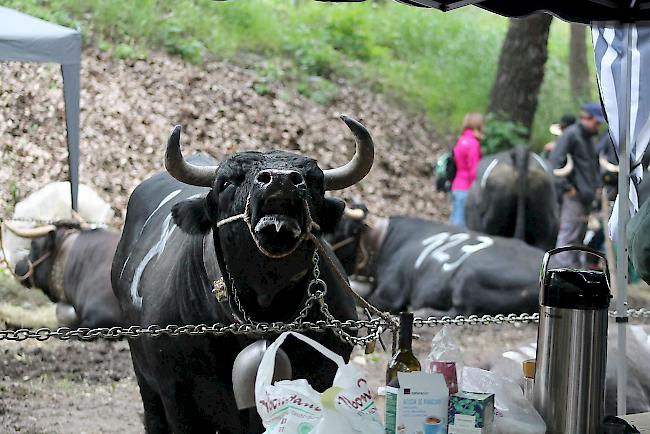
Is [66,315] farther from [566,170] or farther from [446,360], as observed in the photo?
[446,360]

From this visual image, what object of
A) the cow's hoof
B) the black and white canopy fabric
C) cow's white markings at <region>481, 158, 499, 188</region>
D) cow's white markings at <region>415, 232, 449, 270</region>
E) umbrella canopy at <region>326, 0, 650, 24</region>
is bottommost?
the cow's hoof

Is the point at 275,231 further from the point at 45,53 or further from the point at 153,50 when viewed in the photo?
the point at 153,50

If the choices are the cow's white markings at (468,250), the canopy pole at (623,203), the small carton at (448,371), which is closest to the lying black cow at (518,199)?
the cow's white markings at (468,250)

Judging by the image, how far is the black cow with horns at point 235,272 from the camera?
4203 millimetres

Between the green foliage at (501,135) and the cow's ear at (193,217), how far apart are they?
13.2 metres

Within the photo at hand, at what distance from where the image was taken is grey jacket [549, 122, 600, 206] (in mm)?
13977

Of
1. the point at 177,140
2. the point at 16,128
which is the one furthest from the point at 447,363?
the point at 16,128

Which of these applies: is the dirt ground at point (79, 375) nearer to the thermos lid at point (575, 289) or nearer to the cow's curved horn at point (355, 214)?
the cow's curved horn at point (355, 214)

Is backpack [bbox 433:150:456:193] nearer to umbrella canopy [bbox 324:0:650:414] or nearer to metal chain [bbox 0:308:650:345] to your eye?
umbrella canopy [bbox 324:0:650:414]

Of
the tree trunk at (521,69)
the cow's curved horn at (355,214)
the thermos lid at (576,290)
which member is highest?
the thermos lid at (576,290)

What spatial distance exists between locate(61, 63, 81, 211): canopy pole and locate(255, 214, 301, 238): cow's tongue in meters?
6.39

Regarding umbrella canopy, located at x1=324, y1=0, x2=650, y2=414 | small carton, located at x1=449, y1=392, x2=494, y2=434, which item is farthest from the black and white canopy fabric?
small carton, located at x1=449, y1=392, x2=494, y2=434

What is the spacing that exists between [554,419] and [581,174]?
11.6 m

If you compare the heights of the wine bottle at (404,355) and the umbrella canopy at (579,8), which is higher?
the umbrella canopy at (579,8)
